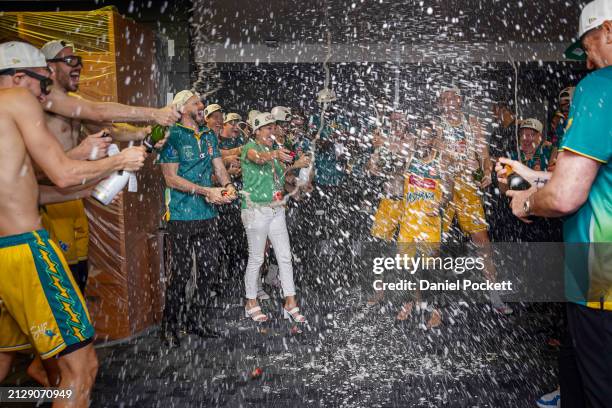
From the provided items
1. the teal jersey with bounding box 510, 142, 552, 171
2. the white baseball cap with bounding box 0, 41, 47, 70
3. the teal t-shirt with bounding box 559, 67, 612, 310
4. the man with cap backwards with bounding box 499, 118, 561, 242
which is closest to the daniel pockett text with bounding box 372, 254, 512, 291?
the man with cap backwards with bounding box 499, 118, 561, 242

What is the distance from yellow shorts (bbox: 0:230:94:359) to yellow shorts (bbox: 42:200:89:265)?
1260mm

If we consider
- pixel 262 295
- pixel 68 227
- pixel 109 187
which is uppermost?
pixel 109 187

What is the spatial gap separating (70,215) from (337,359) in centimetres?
231

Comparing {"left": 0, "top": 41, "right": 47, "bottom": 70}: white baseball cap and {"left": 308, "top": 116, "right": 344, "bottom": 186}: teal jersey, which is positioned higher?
{"left": 0, "top": 41, "right": 47, "bottom": 70}: white baseball cap

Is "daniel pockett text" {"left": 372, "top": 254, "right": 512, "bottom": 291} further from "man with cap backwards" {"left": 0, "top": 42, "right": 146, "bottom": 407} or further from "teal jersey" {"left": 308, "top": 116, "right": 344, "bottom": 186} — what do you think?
"man with cap backwards" {"left": 0, "top": 42, "right": 146, "bottom": 407}

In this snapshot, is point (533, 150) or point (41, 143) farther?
point (533, 150)

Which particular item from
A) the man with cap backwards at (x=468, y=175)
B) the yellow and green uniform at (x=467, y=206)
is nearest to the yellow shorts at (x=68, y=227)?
the man with cap backwards at (x=468, y=175)

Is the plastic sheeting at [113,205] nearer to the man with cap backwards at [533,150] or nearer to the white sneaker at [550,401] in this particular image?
the white sneaker at [550,401]

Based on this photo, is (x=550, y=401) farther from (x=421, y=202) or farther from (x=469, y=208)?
(x=469, y=208)

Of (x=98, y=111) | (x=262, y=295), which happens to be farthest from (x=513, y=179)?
(x=262, y=295)

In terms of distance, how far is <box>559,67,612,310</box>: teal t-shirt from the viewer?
192 centimetres

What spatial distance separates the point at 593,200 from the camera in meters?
2.05

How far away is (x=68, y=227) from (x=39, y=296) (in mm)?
1465

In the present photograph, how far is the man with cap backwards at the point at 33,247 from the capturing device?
8.29ft
